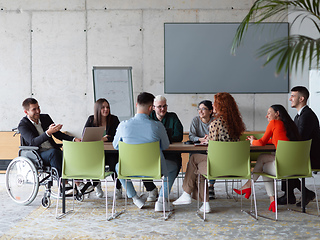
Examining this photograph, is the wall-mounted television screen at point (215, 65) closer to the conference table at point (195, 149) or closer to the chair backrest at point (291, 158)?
the conference table at point (195, 149)

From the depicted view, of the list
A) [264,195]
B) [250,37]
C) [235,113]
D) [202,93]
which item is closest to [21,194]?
[235,113]

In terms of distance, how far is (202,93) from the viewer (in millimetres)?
7344

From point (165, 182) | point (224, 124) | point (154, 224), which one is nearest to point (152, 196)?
point (165, 182)

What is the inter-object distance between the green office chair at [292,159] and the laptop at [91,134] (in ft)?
6.66

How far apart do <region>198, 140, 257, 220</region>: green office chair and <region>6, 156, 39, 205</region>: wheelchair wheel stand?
82.4 inches

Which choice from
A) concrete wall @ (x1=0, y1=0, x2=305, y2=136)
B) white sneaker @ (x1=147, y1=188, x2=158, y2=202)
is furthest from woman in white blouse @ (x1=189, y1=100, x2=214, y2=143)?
concrete wall @ (x1=0, y1=0, x2=305, y2=136)

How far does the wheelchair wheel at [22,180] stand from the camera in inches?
185

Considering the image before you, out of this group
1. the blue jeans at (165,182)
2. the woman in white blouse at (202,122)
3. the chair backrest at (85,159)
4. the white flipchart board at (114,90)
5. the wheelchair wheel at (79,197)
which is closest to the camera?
the chair backrest at (85,159)

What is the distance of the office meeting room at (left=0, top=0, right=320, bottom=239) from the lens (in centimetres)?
405

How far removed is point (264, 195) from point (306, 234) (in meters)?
1.89

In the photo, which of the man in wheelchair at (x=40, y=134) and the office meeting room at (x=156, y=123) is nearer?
the office meeting room at (x=156, y=123)

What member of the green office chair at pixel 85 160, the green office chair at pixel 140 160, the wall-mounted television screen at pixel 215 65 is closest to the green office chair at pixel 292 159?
the green office chair at pixel 140 160

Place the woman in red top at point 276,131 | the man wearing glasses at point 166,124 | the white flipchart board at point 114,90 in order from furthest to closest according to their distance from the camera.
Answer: the white flipchart board at point 114,90
the man wearing glasses at point 166,124
the woman in red top at point 276,131

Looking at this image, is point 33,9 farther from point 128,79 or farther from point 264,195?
point 264,195
